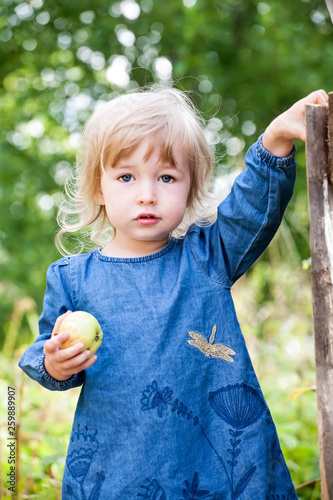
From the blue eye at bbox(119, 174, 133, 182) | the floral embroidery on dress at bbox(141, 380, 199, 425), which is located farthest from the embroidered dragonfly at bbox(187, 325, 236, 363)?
the blue eye at bbox(119, 174, 133, 182)

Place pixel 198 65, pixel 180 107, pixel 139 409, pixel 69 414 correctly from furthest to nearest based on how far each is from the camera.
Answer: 1. pixel 198 65
2. pixel 69 414
3. pixel 180 107
4. pixel 139 409

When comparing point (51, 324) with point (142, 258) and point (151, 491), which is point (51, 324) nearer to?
point (142, 258)

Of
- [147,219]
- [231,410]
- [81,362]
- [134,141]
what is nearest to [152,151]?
[134,141]

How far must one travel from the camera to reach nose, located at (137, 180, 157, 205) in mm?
1643

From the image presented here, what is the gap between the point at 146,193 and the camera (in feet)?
5.39

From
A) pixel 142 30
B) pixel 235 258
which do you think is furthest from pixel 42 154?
pixel 235 258

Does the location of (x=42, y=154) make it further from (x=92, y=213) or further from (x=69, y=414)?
(x=92, y=213)

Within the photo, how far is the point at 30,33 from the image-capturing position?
629 cm

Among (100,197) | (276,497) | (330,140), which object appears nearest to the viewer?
(330,140)

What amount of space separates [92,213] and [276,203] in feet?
2.22

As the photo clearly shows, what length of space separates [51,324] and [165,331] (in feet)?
1.19

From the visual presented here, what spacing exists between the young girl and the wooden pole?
13cm

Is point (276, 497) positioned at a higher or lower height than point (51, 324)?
lower

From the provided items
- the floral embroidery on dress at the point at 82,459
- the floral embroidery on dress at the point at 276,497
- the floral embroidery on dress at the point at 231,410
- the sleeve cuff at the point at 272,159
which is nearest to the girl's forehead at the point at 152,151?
the sleeve cuff at the point at 272,159
